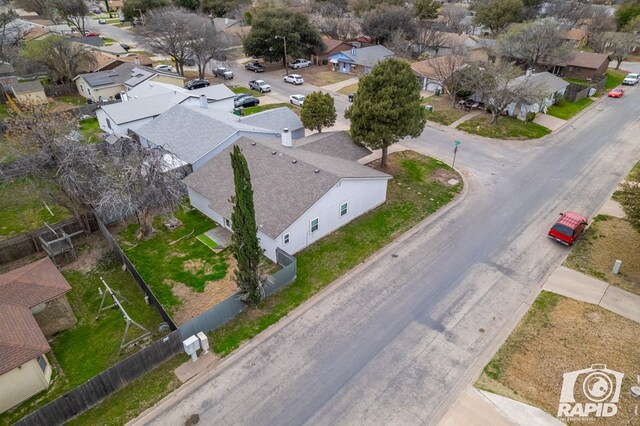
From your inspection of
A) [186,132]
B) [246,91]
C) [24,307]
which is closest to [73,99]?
[246,91]

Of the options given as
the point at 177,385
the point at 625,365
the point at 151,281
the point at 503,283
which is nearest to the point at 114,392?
Answer: the point at 177,385

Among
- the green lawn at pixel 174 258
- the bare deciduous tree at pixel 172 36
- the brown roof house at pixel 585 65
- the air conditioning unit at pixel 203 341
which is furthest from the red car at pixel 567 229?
Result: the bare deciduous tree at pixel 172 36

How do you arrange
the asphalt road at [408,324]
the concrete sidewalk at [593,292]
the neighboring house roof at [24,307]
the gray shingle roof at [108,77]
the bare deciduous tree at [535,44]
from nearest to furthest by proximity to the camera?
the neighboring house roof at [24,307]
the asphalt road at [408,324]
the concrete sidewalk at [593,292]
the gray shingle roof at [108,77]
the bare deciduous tree at [535,44]

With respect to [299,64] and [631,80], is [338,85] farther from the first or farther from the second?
[631,80]

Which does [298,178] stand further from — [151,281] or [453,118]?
[453,118]

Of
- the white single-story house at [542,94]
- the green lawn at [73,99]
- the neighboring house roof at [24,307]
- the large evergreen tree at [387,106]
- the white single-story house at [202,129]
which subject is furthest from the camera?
the green lawn at [73,99]

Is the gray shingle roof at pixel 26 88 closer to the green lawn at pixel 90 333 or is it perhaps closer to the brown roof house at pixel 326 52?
the green lawn at pixel 90 333
